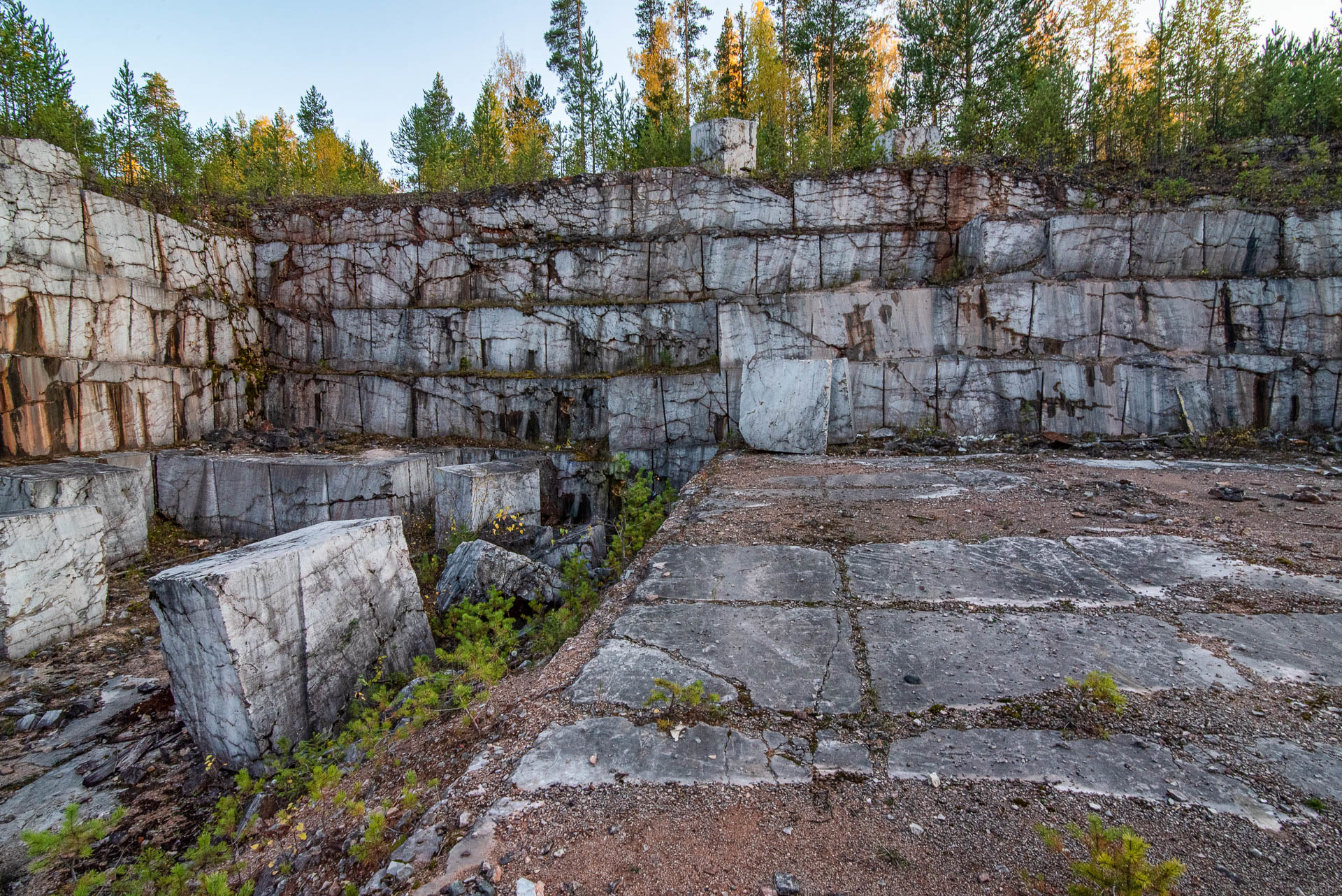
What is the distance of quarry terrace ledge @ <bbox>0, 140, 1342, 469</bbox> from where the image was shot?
6.89m

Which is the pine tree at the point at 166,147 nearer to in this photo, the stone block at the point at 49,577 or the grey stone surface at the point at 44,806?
the stone block at the point at 49,577

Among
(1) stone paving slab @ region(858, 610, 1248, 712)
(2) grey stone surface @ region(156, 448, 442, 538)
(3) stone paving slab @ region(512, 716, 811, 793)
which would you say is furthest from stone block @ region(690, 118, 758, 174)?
(3) stone paving slab @ region(512, 716, 811, 793)

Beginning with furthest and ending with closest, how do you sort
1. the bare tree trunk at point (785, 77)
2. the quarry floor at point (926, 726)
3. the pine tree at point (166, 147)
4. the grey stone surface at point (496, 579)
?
the bare tree trunk at point (785, 77) < the pine tree at point (166, 147) < the grey stone surface at point (496, 579) < the quarry floor at point (926, 726)

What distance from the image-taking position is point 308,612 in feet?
10.1

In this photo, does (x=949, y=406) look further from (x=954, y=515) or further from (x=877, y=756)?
(x=877, y=756)

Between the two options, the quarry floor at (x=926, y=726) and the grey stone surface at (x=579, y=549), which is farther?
the grey stone surface at (x=579, y=549)

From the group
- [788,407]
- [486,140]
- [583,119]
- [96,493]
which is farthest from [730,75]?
[96,493]

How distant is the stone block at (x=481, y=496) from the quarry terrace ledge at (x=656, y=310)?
66.1 inches

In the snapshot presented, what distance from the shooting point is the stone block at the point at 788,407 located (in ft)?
21.5

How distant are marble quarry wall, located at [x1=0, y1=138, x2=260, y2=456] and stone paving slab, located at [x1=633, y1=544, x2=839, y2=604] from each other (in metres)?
7.62

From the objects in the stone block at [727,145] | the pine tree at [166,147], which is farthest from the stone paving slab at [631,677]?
the pine tree at [166,147]

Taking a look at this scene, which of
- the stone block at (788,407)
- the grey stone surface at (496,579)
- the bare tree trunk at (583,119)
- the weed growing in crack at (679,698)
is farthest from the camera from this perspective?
the bare tree trunk at (583,119)

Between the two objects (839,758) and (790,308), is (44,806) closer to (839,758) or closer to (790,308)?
(839,758)

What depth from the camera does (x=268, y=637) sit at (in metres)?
2.87
